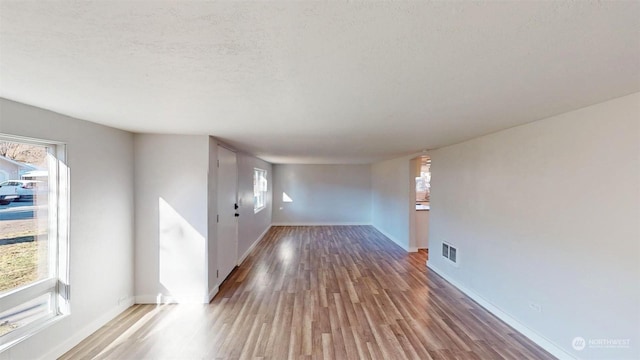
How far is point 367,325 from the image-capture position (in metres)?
2.93

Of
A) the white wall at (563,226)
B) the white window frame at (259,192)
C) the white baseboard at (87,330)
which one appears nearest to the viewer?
the white wall at (563,226)

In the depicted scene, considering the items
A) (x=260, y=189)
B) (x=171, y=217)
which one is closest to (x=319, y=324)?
(x=171, y=217)

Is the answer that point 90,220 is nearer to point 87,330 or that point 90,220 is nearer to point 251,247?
point 87,330

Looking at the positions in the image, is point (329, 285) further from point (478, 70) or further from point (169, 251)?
point (478, 70)

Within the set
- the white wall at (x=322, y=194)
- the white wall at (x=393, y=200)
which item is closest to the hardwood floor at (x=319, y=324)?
the white wall at (x=393, y=200)

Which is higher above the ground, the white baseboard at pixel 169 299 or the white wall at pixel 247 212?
the white wall at pixel 247 212

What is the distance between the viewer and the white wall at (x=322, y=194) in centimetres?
928

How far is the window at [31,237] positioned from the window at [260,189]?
168 inches

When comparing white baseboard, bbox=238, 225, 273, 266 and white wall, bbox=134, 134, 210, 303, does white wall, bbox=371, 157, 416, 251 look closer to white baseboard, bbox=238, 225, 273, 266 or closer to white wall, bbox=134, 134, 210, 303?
white baseboard, bbox=238, 225, 273, 266

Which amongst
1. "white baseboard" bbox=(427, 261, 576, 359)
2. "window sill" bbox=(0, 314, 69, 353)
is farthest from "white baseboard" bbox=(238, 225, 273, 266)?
"white baseboard" bbox=(427, 261, 576, 359)

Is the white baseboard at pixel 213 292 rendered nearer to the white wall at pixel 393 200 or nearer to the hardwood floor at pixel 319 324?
the hardwood floor at pixel 319 324

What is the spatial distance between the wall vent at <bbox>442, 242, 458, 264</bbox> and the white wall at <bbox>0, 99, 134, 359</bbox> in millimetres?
4554

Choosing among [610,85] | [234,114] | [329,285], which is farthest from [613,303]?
[234,114]

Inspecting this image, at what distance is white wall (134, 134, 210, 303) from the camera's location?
3445mm
